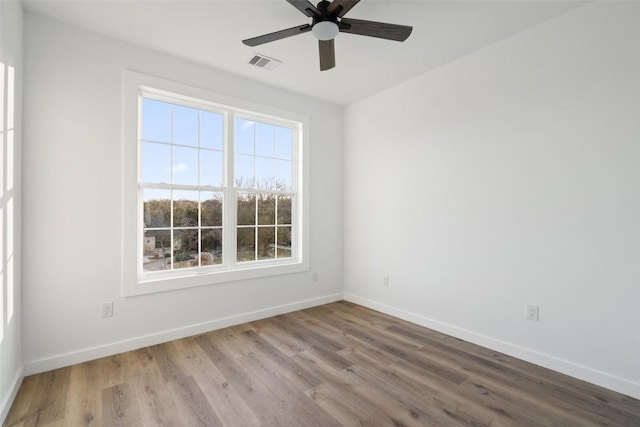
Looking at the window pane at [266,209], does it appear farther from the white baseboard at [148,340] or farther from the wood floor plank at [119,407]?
the wood floor plank at [119,407]

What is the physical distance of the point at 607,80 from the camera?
2201 mm

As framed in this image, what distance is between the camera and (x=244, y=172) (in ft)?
11.9

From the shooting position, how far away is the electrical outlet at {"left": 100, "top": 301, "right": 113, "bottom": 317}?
2631mm

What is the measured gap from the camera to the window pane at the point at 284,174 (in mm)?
3957

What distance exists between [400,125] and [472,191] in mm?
1227

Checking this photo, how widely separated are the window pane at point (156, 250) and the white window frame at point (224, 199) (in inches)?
2.3

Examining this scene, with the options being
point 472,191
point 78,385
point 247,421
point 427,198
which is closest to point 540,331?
point 472,191

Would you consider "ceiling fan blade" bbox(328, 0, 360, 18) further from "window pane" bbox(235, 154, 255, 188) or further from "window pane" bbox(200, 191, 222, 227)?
"window pane" bbox(200, 191, 222, 227)

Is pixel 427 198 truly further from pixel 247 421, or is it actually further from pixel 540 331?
pixel 247 421

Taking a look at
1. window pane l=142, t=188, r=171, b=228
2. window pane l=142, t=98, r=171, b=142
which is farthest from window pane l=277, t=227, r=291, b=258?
window pane l=142, t=98, r=171, b=142

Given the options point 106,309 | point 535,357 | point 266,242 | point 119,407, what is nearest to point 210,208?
point 266,242

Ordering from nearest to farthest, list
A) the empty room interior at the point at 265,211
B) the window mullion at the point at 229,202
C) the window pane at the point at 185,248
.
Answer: the empty room interior at the point at 265,211
the window pane at the point at 185,248
the window mullion at the point at 229,202

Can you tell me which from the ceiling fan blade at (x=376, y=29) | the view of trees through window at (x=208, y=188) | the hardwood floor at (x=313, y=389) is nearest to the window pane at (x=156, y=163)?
the view of trees through window at (x=208, y=188)

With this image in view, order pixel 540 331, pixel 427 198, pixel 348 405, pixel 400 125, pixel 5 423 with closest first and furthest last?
pixel 5 423
pixel 348 405
pixel 540 331
pixel 427 198
pixel 400 125
